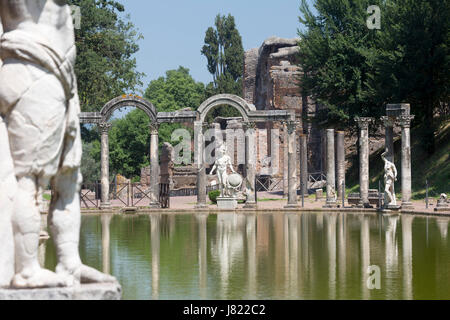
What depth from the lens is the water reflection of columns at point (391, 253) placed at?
1079 cm

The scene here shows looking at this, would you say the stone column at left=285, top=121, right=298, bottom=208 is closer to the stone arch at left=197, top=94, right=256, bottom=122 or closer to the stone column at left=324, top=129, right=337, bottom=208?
the stone column at left=324, top=129, right=337, bottom=208

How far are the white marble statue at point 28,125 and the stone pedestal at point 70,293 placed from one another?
96 mm

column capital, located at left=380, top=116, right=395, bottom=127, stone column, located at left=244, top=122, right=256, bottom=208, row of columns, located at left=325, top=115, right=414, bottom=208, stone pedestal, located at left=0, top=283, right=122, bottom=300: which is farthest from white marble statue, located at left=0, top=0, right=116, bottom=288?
stone column, located at left=244, top=122, right=256, bottom=208

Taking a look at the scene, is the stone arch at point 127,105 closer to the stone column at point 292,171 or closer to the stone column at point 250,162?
the stone column at point 250,162

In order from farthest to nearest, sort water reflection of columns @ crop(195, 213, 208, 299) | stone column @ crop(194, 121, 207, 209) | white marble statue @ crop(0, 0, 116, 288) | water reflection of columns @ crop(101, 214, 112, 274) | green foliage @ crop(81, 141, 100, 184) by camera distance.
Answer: green foliage @ crop(81, 141, 100, 184)
stone column @ crop(194, 121, 207, 209)
water reflection of columns @ crop(101, 214, 112, 274)
water reflection of columns @ crop(195, 213, 208, 299)
white marble statue @ crop(0, 0, 116, 288)

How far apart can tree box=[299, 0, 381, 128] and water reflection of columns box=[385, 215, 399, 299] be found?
2013cm

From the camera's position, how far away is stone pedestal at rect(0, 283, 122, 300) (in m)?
5.70

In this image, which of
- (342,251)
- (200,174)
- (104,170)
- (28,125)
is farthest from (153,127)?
(28,125)

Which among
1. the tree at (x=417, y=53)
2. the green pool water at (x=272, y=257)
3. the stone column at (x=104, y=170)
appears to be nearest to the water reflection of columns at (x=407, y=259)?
the green pool water at (x=272, y=257)

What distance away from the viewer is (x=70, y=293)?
19.2ft

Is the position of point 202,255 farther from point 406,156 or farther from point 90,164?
point 90,164

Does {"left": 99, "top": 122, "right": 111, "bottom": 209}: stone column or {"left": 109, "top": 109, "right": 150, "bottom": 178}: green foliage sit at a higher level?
{"left": 109, "top": 109, "right": 150, "bottom": 178}: green foliage

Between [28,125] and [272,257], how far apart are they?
829 centimetres

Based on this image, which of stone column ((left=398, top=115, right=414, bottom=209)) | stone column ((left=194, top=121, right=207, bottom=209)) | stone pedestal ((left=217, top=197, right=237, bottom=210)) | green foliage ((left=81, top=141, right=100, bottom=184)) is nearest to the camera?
stone column ((left=398, top=115, right=414, bottom=209))
